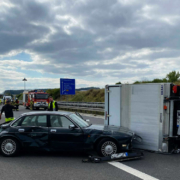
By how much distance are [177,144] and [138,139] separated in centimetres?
121

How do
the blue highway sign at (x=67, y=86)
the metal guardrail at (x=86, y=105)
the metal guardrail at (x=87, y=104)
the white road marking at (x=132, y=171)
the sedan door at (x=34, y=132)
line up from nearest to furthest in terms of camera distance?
the white road marking at (x=132, y=171) < the sedan door at (x=34, y=132) < the metal guardrail at (x=86, y=105) < the metal guardrail at (x=87, y=104) < the blue highway sign at (x=67, y=86)

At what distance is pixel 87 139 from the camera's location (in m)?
6.70

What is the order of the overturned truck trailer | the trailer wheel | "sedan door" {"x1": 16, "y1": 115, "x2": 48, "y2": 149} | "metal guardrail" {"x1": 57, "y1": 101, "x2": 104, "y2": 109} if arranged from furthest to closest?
1. "metal guardrail" {"x1": 57, "y1": 101, "x2": 104, "y2": 109}
2. the overturned truck trailer
3. "sedan door" {"x1": 16, "y1": 115, "x2": 48, "y2": 149}
4. the trailer wheel

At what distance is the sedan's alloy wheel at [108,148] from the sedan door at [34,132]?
1608 millimetres

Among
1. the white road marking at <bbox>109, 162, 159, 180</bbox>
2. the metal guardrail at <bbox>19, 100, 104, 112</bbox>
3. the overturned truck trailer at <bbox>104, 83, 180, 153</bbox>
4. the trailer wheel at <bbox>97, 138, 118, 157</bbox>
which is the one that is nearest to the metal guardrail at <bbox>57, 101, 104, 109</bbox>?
the metal guardrail at <bbox>19, 100, 104, 112</bbox>

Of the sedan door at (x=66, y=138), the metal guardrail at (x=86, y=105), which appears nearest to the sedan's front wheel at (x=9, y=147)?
the sedan door at (x=66, y=138)

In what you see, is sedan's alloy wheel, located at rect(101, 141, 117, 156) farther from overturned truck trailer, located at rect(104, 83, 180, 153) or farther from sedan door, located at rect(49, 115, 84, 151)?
overturned truck trailer, located at rect(104, 83, 180, 153)

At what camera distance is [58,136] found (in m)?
6.79

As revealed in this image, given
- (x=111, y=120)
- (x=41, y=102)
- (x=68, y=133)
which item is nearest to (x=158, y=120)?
(x=111, y=120)

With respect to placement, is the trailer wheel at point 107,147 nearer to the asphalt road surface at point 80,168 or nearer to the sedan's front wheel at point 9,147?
the asphalt road surface at point 80,168

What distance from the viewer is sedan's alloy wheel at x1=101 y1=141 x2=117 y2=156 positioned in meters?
6.66

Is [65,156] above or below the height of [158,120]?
below

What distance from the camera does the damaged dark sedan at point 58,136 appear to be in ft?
21.9

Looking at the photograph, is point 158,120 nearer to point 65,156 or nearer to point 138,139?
point 138,139
